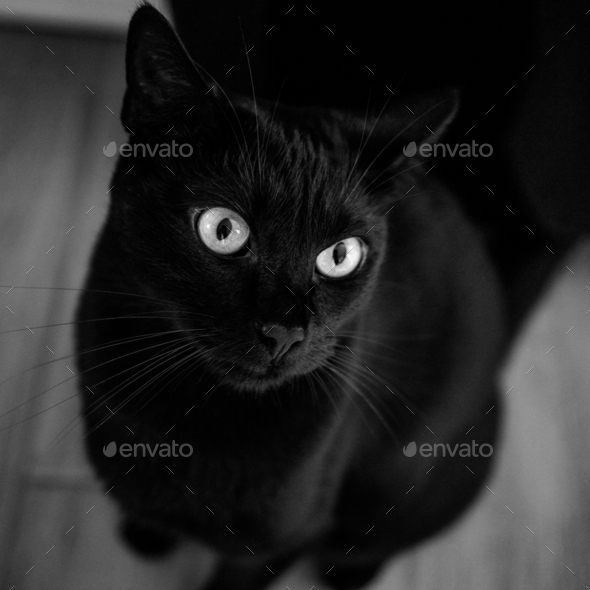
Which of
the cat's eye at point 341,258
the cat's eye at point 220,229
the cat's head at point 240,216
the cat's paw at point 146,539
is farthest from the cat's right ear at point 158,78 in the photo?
the cat's paw at point 146,539

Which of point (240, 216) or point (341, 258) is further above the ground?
point (240, 216)

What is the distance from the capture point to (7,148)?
2.25ft

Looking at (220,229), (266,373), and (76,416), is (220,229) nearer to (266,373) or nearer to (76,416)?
(266,373)

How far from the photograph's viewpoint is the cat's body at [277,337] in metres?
0.60

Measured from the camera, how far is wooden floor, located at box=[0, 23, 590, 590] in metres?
0.64

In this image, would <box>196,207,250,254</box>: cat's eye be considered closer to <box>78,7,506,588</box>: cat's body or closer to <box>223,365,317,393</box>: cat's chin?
<box>78,7,506,588</box>: cat's body

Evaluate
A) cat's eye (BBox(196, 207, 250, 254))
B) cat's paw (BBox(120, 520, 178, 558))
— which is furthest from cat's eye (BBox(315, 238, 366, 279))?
cat's paw (BBox(120, 520, 178, 558))

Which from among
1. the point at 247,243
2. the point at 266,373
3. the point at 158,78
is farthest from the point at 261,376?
the point at 158,78

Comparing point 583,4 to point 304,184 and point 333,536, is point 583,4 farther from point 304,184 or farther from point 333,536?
point 333,536

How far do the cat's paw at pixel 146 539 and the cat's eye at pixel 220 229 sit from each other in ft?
1.19

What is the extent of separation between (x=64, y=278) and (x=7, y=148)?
195 millimetres

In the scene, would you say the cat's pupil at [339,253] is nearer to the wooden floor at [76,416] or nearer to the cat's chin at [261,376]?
the cat's chin at [261,376]

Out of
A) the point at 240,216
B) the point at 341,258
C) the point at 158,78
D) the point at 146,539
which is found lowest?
the point at 146,539

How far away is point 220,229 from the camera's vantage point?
60 cm
